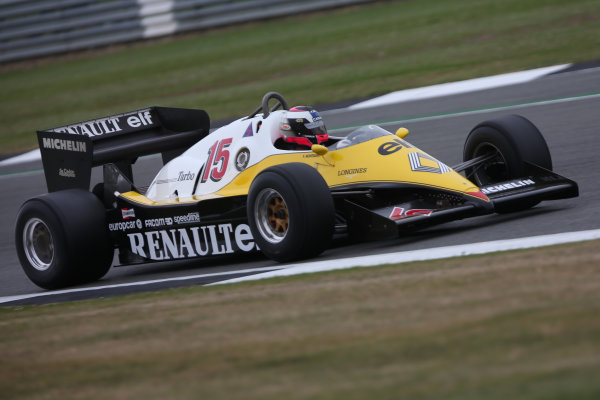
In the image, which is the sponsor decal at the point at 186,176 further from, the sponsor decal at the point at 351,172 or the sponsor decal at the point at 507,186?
the sponsor decal at the point at 507,186

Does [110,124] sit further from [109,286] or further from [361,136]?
[361,136]

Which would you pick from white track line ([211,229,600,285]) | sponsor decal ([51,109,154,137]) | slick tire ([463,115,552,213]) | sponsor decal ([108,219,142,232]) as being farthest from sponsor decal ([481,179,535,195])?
sponsor decal ([51,109,154,137])

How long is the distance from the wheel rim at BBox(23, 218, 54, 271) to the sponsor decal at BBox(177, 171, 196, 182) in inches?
48.5

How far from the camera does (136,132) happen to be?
383 inches

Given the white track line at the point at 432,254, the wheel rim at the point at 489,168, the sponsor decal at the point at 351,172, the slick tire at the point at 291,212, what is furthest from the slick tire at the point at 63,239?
the wheel rim at the point at 489,168

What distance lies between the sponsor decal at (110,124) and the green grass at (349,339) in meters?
3.16

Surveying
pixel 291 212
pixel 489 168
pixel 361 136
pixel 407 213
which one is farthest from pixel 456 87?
pixel 291 212

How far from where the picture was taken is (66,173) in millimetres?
9336

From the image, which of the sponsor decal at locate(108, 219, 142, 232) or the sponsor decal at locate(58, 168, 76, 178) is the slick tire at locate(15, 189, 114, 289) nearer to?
the sponsor decal at locate(108, 219, 142, 232)

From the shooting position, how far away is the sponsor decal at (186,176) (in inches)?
341

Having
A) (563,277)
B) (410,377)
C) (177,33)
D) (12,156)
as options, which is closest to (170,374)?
(410,377)

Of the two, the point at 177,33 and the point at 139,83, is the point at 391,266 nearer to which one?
the point at 139,83

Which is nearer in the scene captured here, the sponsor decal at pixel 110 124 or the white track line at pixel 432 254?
the white track line at pixel 432 254

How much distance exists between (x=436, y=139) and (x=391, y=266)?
604 cm
